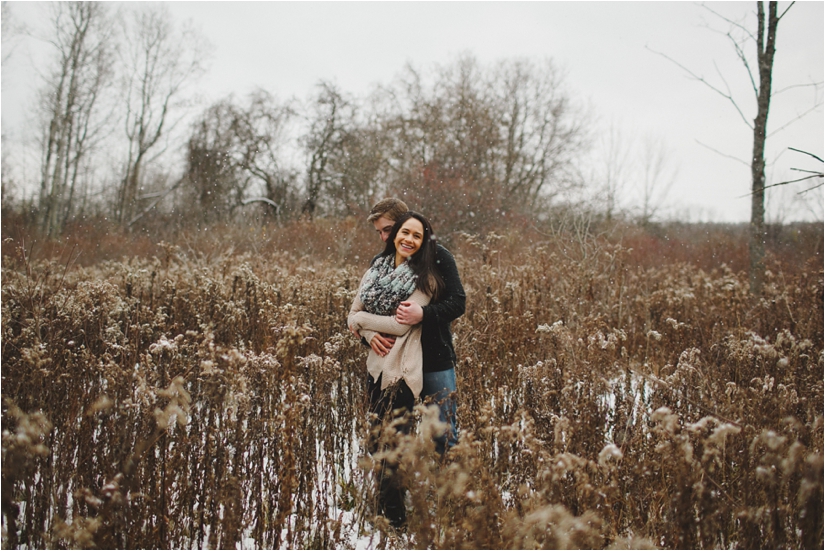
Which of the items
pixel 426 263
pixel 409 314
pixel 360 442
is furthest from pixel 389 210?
pixel 360 442

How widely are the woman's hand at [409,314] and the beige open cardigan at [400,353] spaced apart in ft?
0.13

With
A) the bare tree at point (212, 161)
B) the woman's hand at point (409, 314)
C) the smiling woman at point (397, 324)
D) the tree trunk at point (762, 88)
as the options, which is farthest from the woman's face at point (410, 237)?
the bare tree at point (212, 161)

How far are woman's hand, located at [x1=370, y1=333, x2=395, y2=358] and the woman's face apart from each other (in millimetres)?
484

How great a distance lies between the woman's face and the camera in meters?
2.73

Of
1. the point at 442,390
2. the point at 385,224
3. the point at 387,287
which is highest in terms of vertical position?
the point at 385,224

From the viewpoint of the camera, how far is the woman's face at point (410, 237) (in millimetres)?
2730

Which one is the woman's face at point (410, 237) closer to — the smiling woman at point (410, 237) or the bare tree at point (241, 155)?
the smiling woman at point (410, 237)

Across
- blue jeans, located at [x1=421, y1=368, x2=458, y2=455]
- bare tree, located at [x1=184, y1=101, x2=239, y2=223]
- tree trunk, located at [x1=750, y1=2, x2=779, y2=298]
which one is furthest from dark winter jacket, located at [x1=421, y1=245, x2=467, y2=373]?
bare tree, located at [x1=184, y1=101, x2=239, y2=223]

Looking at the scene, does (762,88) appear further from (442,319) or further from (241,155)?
(241,155)

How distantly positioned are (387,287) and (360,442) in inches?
33.7

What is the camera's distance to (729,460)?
2.81m

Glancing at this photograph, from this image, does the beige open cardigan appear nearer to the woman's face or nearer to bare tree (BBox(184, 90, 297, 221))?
the woman's face

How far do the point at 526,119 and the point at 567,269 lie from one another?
68.3ft

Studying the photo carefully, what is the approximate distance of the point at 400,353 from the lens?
2.69 meters
